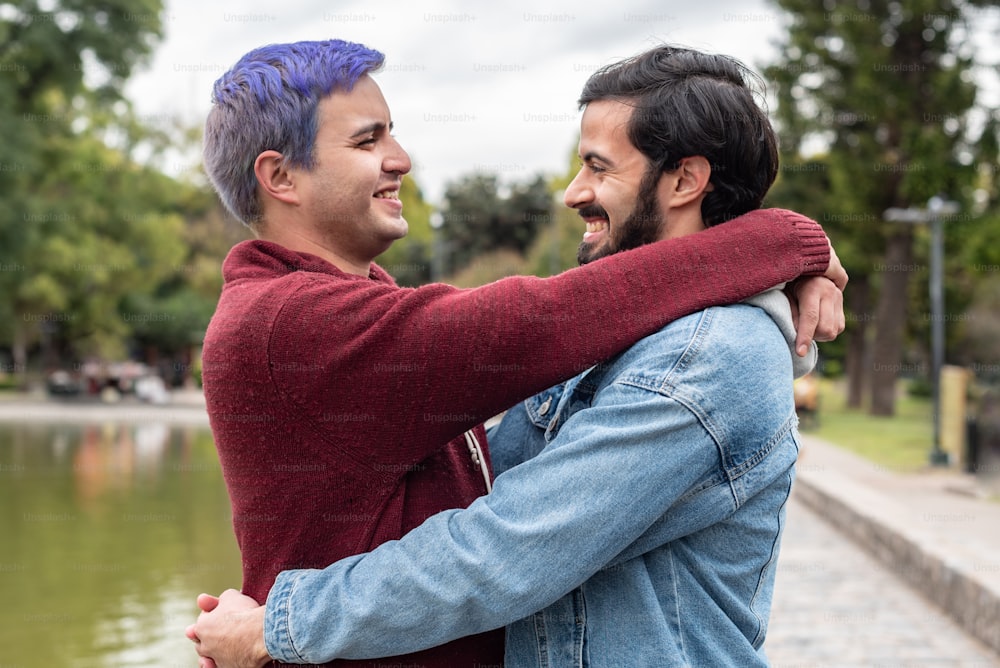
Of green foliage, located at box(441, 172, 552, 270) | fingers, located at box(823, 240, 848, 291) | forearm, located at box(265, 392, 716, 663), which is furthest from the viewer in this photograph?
green foliage, located at box(441, 172, 552, 270)

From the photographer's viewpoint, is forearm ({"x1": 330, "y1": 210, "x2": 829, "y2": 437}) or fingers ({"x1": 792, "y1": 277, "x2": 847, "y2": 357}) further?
fingers ({"x1": 792, "y1": 277, "x2": 847, "y2": 357})

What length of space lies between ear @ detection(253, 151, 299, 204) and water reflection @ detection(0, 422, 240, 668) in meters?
4.79

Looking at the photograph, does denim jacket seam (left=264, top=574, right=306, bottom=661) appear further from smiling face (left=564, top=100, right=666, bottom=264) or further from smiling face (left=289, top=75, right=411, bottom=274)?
smiling face (left=564, top=100, right=666, bottom=264)

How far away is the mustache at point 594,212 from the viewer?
2.19 metres

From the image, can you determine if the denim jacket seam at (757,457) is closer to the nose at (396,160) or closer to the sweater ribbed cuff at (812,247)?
the sweater ribbed cuff at (812,247)

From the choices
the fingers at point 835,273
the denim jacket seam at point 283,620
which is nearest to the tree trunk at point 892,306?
the fingers at point 835,273

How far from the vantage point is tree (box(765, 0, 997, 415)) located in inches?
961

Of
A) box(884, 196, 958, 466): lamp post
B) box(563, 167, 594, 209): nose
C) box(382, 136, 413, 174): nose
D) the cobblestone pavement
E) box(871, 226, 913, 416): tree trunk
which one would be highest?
box(382, 136, 413, 174): nose

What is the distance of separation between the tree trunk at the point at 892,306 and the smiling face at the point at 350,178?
1035 inches

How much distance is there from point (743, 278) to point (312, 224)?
0.84 meters

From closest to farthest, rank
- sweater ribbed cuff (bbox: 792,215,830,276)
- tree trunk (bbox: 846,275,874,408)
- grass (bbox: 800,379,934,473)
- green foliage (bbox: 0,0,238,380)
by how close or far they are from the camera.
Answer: sweater ribbed cuff (bbox: 792,215,830,276) → grass (bbox: 800,379,934,473) → green foliage (bbox: 0,0,238,380) → tree trunk (bbox: 846,275,874,408)

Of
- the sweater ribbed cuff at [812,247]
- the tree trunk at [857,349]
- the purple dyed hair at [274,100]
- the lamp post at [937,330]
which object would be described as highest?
the purple dyed hair at [274,100]

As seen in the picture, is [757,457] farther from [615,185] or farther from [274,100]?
[274,100]

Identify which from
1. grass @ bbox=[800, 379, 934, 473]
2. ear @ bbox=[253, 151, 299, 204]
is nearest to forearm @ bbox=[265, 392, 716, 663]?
ear @ bbox=[253, 151, 299, 204]
